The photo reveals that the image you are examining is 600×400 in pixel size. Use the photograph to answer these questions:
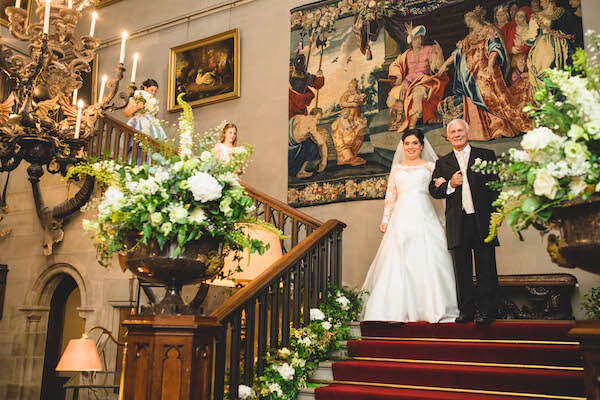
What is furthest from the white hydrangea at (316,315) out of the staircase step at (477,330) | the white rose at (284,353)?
the white rose at (284,353)

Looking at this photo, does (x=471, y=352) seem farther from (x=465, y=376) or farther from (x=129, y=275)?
(x=129, y=275)

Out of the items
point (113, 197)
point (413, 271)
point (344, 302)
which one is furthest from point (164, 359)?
point (413, 271)

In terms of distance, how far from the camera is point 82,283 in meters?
8.55

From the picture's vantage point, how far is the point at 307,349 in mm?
4387

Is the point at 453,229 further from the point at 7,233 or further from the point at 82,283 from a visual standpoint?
the point at 7,233

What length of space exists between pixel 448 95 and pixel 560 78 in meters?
5.27

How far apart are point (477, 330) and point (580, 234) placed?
8.43ft

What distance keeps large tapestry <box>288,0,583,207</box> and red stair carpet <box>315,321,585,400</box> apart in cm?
314

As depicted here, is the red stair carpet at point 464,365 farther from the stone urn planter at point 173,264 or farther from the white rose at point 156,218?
the white rose at point 156,218

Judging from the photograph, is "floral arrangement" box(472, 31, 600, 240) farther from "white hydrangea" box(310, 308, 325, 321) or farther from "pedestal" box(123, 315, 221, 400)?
"white hydrangea" box(310, 308, 325, 321)

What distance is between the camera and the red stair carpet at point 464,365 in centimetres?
361

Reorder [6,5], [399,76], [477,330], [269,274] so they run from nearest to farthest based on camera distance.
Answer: [269,274] → [477,330] → [399,76] → [6,5]

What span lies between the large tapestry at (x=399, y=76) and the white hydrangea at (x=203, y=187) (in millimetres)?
4880

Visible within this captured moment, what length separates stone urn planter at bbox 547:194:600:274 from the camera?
1.96 meters
